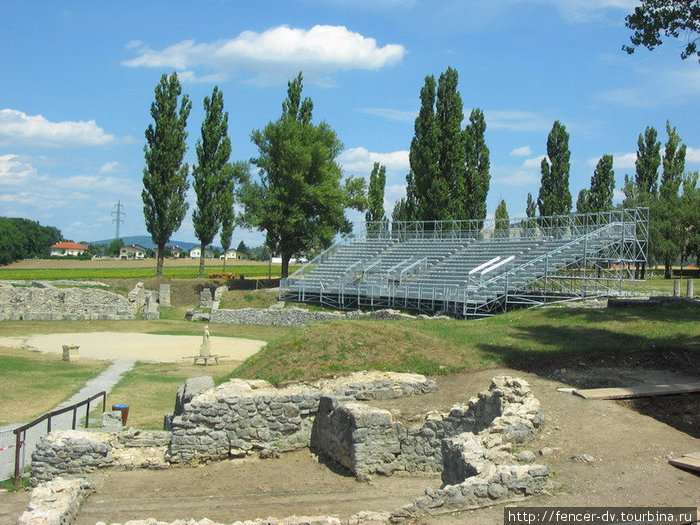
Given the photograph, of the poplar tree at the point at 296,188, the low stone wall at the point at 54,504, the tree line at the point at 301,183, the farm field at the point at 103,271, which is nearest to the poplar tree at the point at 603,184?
the tree line at the point at 301,183

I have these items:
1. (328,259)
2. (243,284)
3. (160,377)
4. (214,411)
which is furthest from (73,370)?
(243,284)

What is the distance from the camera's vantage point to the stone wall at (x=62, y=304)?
3714 centimetres

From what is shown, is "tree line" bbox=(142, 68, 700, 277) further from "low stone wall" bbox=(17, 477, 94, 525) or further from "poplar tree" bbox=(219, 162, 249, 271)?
"low stone wall" bbox=(17, 477, 94, 525)

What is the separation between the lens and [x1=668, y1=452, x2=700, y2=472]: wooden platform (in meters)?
9.04

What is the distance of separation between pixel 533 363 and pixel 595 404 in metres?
3.89

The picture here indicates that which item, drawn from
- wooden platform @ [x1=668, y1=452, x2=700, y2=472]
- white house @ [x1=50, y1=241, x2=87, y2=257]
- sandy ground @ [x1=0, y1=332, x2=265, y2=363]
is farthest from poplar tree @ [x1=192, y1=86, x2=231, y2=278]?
white house @ [x1=50, y1=241, x2=87, y2=257]

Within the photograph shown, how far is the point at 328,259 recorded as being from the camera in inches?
1812

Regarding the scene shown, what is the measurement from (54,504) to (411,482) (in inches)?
220

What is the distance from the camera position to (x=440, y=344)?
57.5 feet

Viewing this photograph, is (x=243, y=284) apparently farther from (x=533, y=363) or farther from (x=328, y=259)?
(x=533, y=363)

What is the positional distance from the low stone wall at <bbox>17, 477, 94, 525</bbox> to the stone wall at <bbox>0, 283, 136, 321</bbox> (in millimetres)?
29229

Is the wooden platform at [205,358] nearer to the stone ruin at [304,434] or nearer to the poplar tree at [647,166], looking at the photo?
the stone ruin at [304,434]

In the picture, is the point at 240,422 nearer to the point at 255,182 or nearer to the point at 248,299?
the point at 248,299

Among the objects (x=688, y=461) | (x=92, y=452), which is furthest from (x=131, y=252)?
(x=688, y=461)
